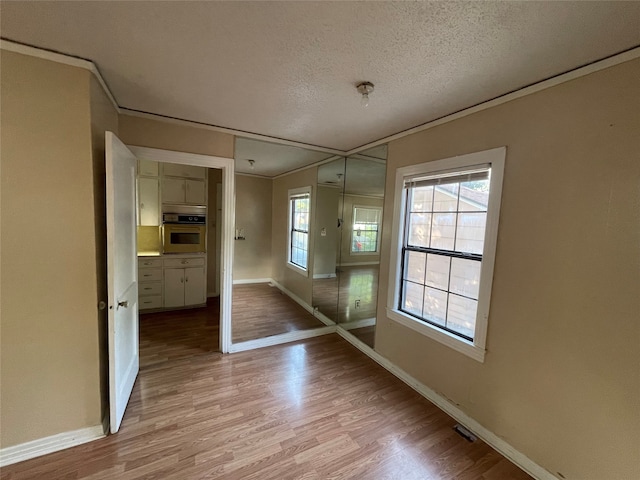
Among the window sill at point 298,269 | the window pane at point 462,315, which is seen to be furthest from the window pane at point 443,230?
the window sill at point 298,269

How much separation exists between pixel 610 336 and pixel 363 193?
2.47 meters

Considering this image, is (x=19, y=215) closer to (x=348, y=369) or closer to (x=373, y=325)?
(x=348, y=369)

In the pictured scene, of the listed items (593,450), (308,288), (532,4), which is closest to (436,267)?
(593,450)

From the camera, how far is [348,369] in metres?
2.78

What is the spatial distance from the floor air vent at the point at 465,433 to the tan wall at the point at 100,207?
8.46 feet

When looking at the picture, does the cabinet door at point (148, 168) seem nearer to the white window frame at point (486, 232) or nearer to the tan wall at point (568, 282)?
the white window frame at point (486, 232)

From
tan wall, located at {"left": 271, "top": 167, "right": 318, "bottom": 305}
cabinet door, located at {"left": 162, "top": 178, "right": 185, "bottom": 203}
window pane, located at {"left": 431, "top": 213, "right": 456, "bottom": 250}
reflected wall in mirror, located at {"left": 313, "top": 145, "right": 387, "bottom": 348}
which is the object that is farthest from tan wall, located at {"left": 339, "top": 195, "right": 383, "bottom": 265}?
cabinet door, located at {"left": 162, "top": 178, "right": 185, "bottom": 203}

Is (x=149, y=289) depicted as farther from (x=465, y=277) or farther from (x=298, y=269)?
(x=465, y=277)

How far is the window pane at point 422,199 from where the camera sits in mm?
2428

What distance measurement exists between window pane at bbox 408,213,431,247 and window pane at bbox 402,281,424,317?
1.38 ft

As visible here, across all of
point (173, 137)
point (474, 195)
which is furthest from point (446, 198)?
point (173, 137)

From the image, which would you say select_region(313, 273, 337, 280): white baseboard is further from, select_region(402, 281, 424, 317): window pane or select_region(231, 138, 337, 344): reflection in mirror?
select_region(402, 281, 424, 317): window pane

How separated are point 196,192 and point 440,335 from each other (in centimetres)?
399

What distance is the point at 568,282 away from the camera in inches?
59.6
